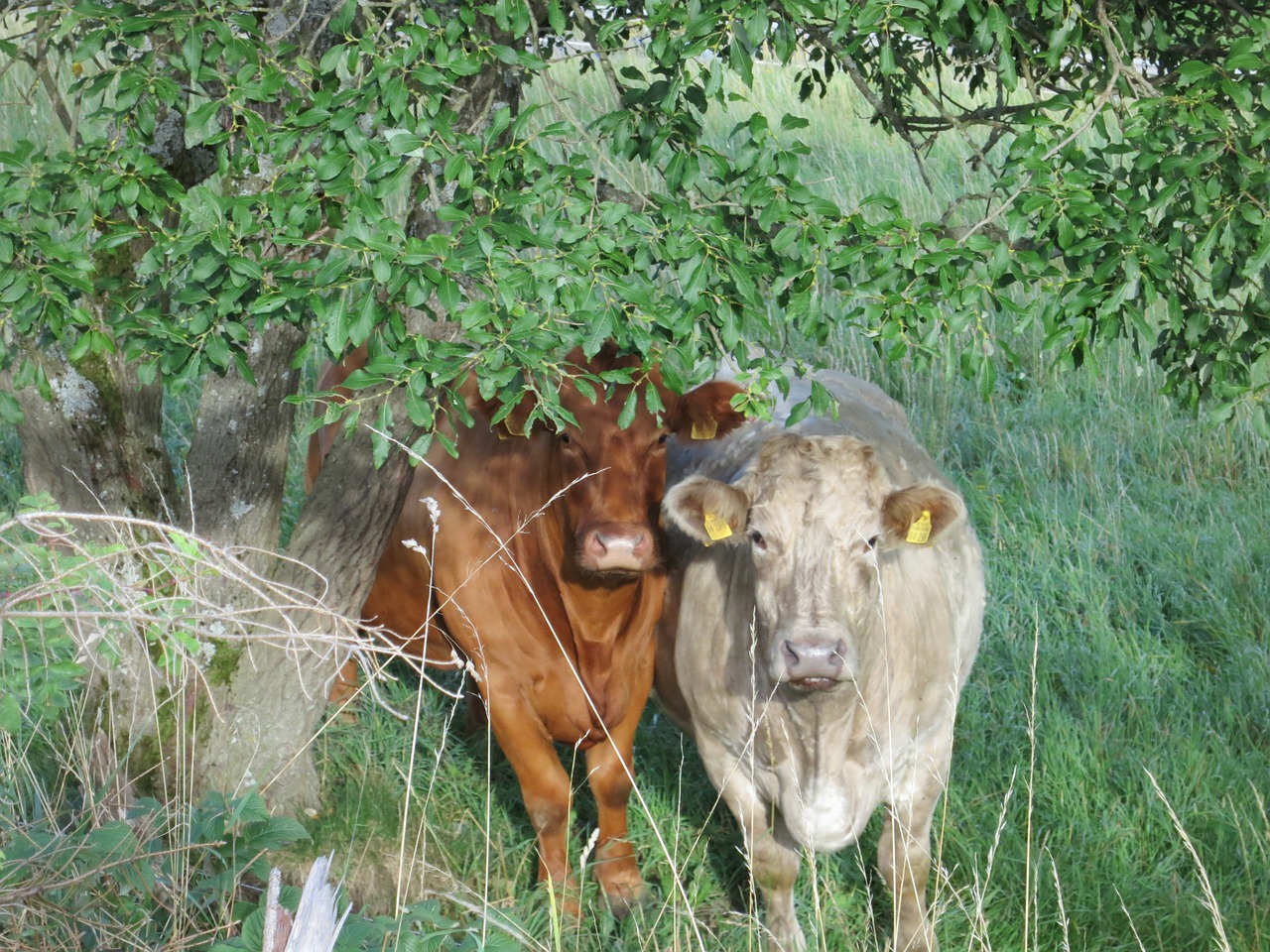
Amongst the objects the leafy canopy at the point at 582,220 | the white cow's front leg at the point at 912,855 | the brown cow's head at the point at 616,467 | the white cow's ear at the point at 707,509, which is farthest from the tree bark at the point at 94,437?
the white cow's front leg at the point at 912,855

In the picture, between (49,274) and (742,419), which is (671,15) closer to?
(49,274)

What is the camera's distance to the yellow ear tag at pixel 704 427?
462 centimetres

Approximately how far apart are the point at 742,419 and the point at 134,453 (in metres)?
2.10

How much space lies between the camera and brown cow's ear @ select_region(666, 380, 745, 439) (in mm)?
4598

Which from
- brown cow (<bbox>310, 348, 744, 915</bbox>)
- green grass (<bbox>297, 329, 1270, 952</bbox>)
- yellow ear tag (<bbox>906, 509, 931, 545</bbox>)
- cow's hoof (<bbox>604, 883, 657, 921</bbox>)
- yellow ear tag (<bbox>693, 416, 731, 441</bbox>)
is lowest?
cow's hoof (<bbox>604, 883, 657, 921</bbox>)

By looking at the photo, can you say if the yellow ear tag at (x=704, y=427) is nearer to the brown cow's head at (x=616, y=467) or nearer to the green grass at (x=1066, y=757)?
the brown cow's head at (x=616, y=467)

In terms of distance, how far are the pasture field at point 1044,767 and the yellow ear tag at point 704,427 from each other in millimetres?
1044

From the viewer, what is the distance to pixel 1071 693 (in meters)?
5.59

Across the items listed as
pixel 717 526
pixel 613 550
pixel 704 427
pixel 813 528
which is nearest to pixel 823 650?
pixel 813 528

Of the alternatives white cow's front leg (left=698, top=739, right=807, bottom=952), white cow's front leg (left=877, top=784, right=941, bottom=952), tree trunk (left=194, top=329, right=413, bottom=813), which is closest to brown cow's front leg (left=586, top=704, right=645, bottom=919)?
white cow's front leg (left=698, top=739, right=807, bottom=952)

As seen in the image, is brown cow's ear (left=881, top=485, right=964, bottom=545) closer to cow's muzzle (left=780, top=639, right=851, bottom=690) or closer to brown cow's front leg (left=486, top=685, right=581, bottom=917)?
cow's muzzle (left=780, top=639, right=851, bottom=690)

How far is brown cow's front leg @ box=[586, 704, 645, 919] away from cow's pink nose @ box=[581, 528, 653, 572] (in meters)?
0.77

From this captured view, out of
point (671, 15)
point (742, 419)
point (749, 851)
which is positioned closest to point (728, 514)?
point (742, 419)

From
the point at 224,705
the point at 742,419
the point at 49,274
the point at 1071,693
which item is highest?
the point at 49,274
